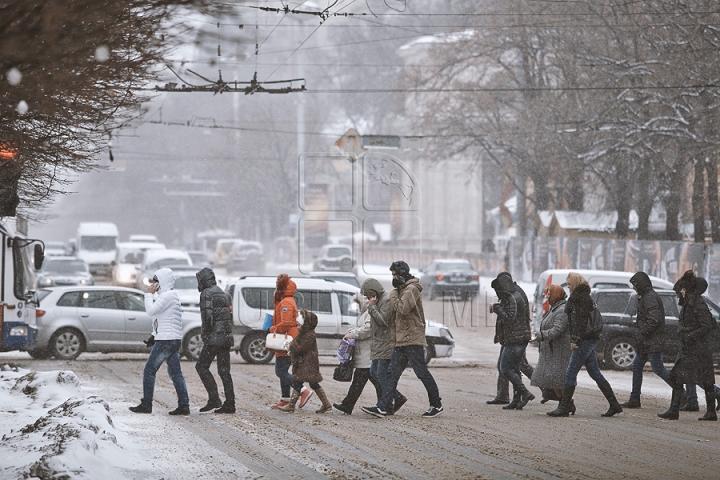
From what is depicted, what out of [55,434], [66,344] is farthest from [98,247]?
[55,434]

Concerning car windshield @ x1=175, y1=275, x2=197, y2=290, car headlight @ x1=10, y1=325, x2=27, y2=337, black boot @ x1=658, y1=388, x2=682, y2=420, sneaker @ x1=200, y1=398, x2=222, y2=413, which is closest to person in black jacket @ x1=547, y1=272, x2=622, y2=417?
black boot @ x1=658, y1=388, x2=682, y2=420

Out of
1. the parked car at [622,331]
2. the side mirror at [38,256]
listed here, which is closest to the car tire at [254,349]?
the side mirror at [38,256]

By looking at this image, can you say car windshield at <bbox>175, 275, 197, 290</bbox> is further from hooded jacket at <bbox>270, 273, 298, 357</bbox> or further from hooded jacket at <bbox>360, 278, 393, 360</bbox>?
hooded jacket at <bbox>360, 278, 393, 360</bbox>

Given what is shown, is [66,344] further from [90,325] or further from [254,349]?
[254,349]

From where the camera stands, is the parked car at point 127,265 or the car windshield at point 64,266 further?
the parked car at point 127,265

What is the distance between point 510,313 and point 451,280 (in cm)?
2965

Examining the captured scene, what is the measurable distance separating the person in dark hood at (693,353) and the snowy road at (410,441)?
0.90ft

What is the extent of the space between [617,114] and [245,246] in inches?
1532

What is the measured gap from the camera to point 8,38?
19.3ft

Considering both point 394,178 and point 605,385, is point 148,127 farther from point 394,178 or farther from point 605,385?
point 605,385

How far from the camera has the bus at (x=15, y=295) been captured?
728 inches

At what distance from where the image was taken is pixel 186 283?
86.9 feet

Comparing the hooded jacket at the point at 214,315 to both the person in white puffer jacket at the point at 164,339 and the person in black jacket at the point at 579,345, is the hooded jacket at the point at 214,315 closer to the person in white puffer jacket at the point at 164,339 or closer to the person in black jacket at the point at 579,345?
the person in white puffer jacket at the point at 164,339

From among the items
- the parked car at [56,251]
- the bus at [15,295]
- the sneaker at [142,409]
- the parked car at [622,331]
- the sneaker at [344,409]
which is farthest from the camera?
the parked car at [56,251]
